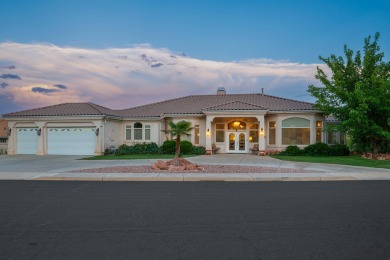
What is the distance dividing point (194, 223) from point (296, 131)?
25.0m

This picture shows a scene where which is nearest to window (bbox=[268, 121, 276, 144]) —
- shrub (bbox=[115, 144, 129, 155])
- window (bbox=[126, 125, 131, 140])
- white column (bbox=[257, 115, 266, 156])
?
white column (bbox=[257, 115, 266, 156])

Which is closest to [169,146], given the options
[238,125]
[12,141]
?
[238,125]

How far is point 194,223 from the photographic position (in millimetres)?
7551

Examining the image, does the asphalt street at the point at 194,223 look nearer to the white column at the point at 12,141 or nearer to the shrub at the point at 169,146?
the shrub at the point at 169,146

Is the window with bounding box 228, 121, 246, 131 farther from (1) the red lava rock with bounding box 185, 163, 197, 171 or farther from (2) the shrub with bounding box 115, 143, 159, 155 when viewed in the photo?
(1) the red lava rock with bounding box 185, 163, 197, 171

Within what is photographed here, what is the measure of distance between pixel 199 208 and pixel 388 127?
76.0ft

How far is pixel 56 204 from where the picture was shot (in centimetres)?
973

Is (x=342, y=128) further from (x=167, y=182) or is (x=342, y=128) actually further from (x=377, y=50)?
(x=167, y=182)

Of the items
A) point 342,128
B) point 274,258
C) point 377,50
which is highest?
point 377,50

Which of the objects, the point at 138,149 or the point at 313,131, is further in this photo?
the point at 138,149

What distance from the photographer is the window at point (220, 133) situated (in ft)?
109

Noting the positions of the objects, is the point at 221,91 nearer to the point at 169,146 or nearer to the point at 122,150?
the point at 169,146

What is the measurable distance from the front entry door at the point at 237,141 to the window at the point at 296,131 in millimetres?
3743

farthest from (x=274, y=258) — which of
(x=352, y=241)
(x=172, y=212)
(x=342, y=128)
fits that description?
(x=342, y=128)
